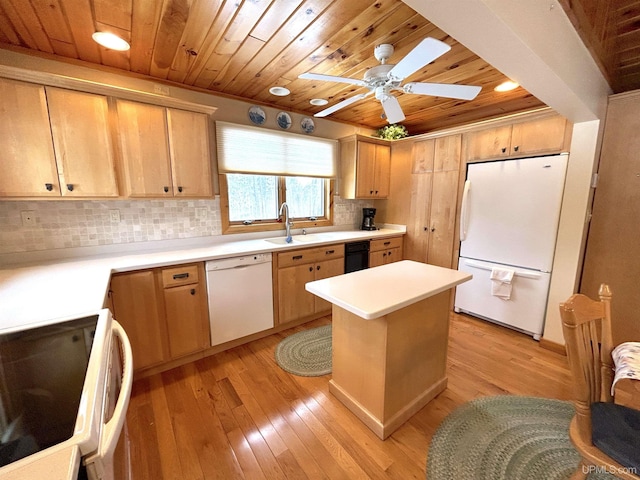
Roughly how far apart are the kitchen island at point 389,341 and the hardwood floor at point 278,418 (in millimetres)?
111

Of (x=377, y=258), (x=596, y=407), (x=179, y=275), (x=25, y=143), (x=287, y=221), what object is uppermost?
(x=25, y=143)

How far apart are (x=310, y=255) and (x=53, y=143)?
2144mm

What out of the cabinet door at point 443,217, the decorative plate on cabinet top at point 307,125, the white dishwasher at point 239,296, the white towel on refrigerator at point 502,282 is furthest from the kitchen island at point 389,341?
the decorative plate on cabinet top at point 307,125

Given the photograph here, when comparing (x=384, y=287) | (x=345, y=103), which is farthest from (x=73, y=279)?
(x=345, y=103)

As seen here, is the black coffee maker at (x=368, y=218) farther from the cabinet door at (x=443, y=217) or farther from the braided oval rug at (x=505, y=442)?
the braided oval rug at (x=505, y=442)

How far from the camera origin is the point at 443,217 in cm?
320

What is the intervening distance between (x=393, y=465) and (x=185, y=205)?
8.33 feet

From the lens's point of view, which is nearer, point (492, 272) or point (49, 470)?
point (49, 470)

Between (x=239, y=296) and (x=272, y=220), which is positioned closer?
(x=239, y=296)

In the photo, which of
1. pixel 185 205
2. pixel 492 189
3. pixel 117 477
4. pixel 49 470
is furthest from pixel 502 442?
pixel 185 205

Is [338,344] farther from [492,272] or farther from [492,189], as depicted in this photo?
[492,189]

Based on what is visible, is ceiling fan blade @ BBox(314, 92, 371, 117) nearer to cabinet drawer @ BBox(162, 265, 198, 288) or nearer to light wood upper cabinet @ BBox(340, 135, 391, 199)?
light wood upper cabinet @ BBox(340, 135, 391, 199)

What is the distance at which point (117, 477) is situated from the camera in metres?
0.80

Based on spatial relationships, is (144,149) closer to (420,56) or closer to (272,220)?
(272,220)
